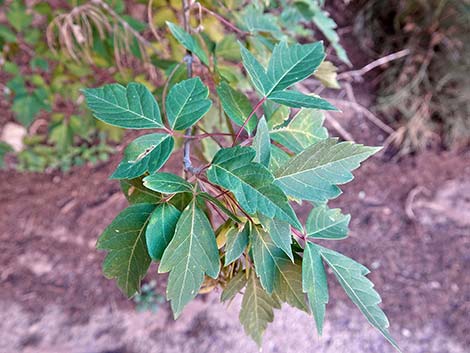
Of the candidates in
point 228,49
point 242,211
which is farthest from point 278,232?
point 228,49

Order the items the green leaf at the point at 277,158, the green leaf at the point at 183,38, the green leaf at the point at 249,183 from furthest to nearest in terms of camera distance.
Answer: the green leaf at the point at 183,38 → the green leaf at the point at 277,158 → the green leaf at the point at 249,183

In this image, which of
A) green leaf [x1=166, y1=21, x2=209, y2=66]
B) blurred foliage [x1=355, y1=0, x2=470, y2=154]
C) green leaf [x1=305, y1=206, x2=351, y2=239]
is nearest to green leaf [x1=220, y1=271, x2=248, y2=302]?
green leaf [x1=305, y1=206, x2=351, y2=239]

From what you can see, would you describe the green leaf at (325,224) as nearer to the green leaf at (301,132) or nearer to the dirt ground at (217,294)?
the green leaf at (301,132)

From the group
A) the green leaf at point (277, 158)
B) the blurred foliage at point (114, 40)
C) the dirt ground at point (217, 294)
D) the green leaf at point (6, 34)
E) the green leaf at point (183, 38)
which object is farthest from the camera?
the dirt ground at point (217, 294)

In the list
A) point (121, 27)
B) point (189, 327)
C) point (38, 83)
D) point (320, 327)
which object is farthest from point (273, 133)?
point (189, 327)

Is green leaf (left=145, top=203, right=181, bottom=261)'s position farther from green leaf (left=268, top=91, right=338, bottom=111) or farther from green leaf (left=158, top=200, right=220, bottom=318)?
green leaf (left=268, top=91, right=338, bottom=111)

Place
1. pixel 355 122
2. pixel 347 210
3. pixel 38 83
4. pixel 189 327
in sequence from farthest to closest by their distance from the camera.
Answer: pixel 355 122 → pixel 347 210 → pixel 189 327 → pixel 38 83

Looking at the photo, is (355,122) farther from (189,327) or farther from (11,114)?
(11,114)

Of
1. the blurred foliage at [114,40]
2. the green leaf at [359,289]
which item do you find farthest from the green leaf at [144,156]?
the blurred foliage at [114,40]

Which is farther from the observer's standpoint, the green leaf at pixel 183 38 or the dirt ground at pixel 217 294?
the dirt ground at pixel 217 294
